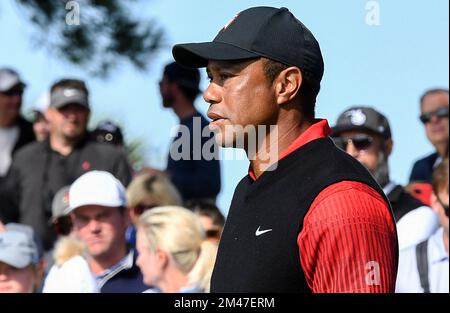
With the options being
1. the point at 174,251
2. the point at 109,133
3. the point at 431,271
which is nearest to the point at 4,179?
the point at 109,133

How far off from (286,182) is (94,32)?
5520mm

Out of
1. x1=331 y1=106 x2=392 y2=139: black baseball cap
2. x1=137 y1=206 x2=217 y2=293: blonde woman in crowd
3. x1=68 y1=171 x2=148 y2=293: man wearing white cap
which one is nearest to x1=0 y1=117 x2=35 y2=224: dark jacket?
x1=68 y1=171 x2=148 y2=293: man wearing white cap

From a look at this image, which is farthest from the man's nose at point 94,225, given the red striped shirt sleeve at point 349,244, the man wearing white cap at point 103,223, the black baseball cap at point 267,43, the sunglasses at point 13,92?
the red striped shirt sleeve at point 349,244

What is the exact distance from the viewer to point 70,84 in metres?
6.12

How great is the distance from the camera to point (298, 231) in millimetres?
2334

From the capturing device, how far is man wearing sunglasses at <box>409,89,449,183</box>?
5848 mm

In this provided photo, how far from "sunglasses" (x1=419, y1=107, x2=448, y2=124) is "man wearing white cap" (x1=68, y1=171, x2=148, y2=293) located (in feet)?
5.66

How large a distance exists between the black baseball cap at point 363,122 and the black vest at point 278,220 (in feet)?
9.54

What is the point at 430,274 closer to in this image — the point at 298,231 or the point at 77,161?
the point at 77,161

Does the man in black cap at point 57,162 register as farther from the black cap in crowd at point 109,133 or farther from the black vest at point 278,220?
the black vest at point 278,220

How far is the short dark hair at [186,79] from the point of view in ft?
19.5

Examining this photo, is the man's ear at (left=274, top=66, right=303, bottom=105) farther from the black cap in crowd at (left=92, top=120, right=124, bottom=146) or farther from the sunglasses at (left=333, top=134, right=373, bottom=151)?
the black cap in crowd at (left=92, top=120, right=124, bottom=146)

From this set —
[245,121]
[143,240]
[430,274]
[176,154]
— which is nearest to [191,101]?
[176,154]

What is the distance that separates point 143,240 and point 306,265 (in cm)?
251
